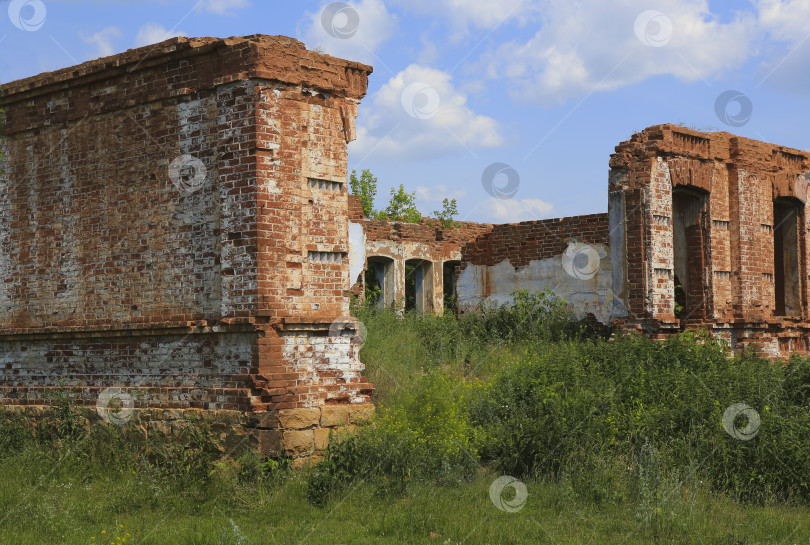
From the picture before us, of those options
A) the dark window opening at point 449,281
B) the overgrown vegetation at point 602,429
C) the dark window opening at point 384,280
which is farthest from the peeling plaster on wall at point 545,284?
the overgrown vegetation at point 602,429

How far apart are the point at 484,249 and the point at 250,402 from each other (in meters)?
11.2

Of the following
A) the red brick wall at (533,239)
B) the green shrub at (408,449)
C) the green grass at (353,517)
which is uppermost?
the red brick wall at (533,239)

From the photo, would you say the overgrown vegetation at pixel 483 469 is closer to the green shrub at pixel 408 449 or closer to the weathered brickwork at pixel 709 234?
the green shrub at pixel 408 449

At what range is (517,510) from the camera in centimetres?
760

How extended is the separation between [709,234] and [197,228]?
31.8ft

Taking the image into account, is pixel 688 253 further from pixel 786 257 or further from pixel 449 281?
pixel 449 281

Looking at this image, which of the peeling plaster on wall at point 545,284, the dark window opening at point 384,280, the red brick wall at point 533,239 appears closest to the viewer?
the peeling plaster on wall at point 545,284

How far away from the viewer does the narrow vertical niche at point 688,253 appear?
15016 mm

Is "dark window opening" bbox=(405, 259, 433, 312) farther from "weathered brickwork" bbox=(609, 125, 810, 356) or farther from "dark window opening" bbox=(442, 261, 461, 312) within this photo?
→ "weathered brickwork" bbox=(609, 125, 810, 356)

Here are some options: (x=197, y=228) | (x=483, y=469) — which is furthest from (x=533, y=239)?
(x=197, y=228)

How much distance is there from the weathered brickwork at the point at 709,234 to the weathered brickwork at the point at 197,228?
620 centimetres

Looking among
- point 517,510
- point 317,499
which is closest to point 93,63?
point 317,499

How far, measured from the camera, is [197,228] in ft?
31.3

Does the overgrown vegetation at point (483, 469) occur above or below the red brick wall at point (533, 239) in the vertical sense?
below
